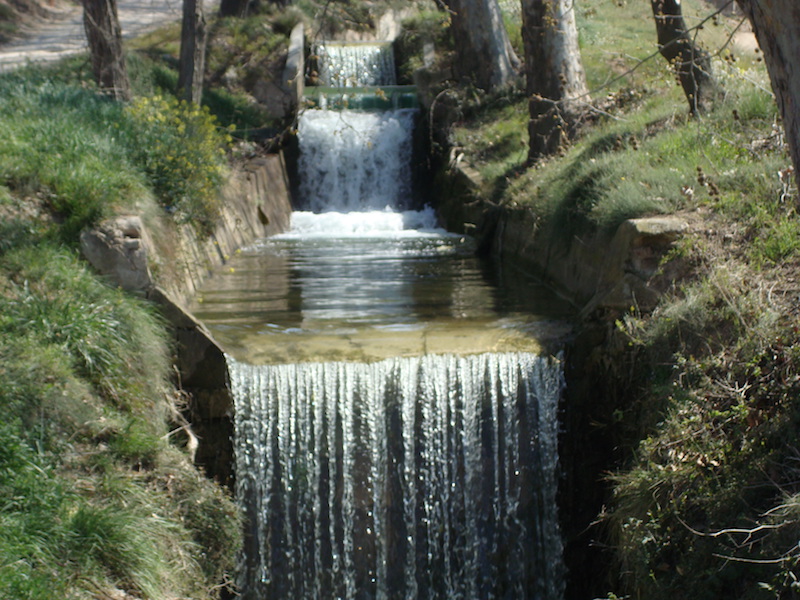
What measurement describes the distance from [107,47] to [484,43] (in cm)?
726

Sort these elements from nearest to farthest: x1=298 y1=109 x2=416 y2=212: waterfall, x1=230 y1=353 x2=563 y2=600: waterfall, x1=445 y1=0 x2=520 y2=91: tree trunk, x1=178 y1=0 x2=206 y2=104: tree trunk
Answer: x1=230 y1=353 x2=563 y2=600: waterfall, x1=178 y1=0 x2=206 y2=104: tree trunk, x1=298 y1=109 x2=416 y2=212: waterfall, x1=445 y1=0 x2=520 y2=91: tree trunk

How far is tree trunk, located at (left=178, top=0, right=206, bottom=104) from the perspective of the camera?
14.2 m

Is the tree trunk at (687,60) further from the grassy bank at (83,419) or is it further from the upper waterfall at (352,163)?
the upper waterfall at (352,163)

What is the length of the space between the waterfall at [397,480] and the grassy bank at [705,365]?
0.56 m

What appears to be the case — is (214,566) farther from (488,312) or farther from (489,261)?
(489,261)

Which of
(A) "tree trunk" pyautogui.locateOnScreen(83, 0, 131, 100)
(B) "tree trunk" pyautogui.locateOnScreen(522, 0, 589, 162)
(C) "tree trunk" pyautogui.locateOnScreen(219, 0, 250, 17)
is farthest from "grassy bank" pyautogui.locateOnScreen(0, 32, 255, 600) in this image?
(C) "tree trunk" pyautogui.locateOnScreen(219, 0, 250, 17)

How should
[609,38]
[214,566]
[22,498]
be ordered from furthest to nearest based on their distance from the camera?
[609,38]
[214,566]
[22,498]

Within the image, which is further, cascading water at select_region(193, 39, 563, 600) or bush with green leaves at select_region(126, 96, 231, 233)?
bush with green leaves at select_region(126, 96, 231, 233)

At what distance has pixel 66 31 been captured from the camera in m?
24.5

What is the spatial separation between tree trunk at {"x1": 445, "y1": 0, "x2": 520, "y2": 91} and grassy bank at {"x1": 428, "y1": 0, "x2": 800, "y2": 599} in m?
6.76

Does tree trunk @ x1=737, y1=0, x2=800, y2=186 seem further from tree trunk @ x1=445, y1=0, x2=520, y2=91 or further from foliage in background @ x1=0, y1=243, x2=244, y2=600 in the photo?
tree trunk @ x1=445, y1=0, x2=520, y2=91

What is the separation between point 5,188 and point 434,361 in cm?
384

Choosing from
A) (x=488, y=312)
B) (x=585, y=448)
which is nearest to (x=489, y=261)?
(x=488, y=312)

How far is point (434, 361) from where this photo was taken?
668 centimetres
